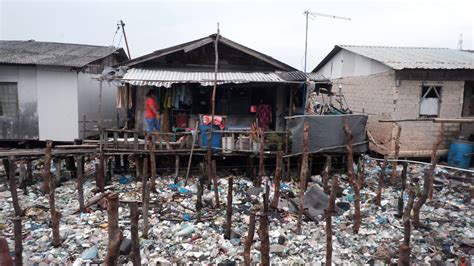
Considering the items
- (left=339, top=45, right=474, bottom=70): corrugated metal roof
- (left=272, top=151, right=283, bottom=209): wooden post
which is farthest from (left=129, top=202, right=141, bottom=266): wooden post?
(left=339, top=45, right=474, bottom=70): corrugated metal roof

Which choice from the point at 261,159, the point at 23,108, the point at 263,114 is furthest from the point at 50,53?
the point at 261,159

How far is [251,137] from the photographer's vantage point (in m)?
10.3

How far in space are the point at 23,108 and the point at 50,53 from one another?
2.57 m

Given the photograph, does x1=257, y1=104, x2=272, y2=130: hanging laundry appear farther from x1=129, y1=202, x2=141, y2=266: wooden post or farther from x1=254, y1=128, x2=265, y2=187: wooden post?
x1=129, y1=202, x2=141, y2=266: wooden post

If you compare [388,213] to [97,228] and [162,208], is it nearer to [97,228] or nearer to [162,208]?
[162,208]

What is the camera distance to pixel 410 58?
13.7m

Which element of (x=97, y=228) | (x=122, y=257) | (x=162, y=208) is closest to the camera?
(x=122, y=257)

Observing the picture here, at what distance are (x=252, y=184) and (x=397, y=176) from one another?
16.6 ft

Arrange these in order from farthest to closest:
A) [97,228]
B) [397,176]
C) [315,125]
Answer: [397,176] → [315,125] → [97,228]

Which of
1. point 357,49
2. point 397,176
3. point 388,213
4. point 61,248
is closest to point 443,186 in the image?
point 397,176

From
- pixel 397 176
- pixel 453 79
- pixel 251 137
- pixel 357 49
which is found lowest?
pixel 397 176

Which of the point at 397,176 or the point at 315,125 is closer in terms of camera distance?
the point at 315,125

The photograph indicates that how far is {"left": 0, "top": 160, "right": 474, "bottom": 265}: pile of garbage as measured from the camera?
651 centimetres

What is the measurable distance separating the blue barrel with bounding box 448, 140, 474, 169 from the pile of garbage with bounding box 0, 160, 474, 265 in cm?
231
